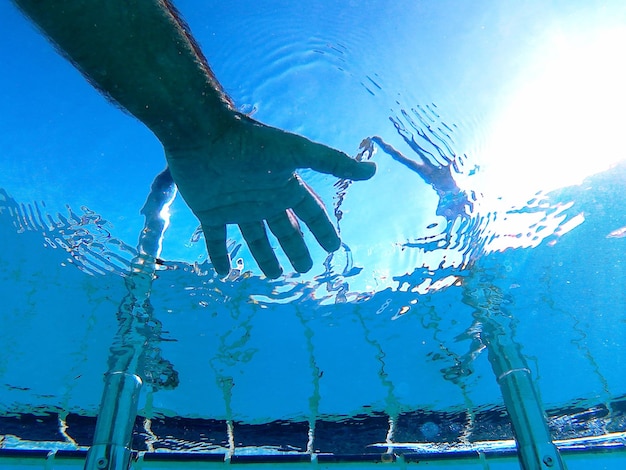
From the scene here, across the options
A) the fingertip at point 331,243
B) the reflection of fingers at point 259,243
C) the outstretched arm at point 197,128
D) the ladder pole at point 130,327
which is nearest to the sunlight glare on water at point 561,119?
the fingertip at point 331,243

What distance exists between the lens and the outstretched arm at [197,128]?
288cm

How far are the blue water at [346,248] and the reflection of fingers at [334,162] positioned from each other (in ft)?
3.85

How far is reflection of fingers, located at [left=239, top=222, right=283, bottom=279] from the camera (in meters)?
4.23

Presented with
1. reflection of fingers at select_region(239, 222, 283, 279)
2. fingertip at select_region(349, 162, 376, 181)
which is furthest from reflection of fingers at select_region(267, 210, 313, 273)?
fingertip at select_region(349, 162, 376, 181)

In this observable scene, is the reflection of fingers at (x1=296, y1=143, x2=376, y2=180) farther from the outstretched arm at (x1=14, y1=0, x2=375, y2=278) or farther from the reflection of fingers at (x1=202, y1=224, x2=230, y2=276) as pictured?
the reflection of fingers at (x1=202, y1=224, x2=230, y2=276)

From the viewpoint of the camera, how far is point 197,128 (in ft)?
11.5

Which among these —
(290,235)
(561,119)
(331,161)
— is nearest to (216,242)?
(290,235)

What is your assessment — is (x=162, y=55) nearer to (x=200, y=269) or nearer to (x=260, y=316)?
Answer: (x=200, y=269)

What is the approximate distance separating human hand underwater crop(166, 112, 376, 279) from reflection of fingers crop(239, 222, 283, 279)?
0.01m

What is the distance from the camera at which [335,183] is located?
547 centimetres

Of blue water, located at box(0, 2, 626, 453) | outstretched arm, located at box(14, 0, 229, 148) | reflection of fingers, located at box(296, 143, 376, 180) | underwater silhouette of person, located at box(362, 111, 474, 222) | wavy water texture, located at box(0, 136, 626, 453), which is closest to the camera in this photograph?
outstretched arm, located at box(14, 0, 229, 148)

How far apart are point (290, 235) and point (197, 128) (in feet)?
4.53

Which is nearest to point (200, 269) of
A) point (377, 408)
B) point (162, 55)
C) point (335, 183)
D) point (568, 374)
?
point (335, 183)

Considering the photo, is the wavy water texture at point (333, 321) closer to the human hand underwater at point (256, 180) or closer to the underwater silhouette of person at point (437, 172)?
the underwater silhouette of person at point (437, 172)
